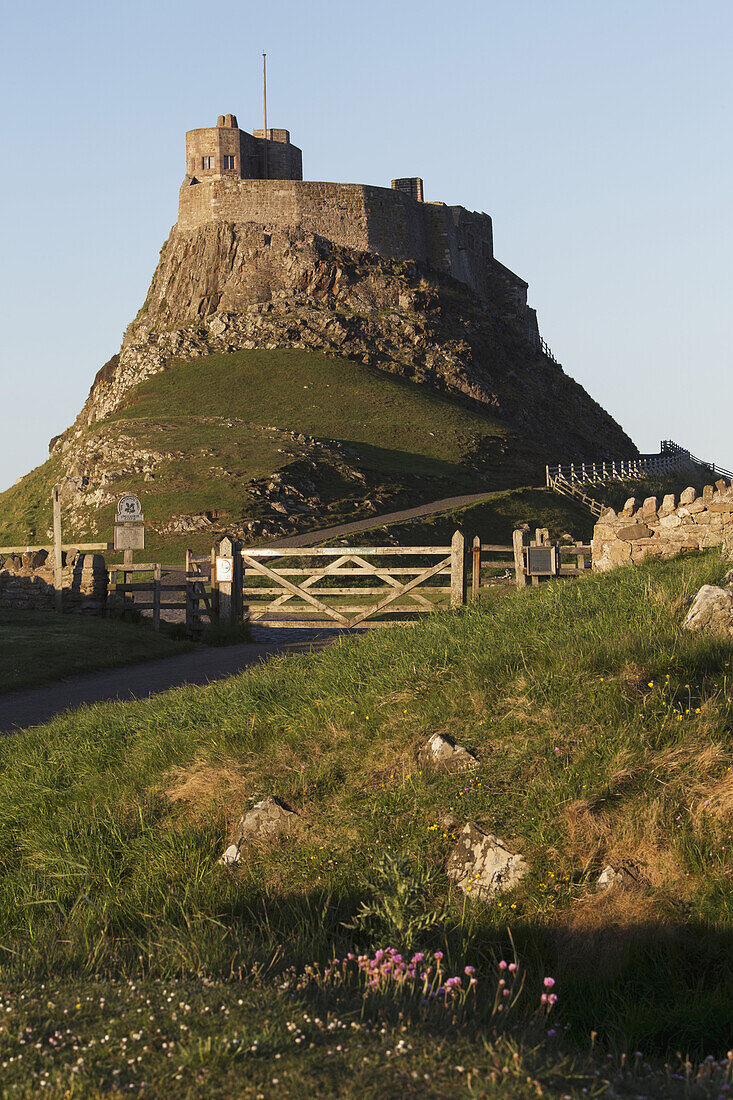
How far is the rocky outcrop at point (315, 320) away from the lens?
95.9 metres

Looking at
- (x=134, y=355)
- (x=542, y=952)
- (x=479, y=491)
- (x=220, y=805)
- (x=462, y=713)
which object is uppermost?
(x=134, y=355)

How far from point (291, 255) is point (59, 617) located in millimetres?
82739

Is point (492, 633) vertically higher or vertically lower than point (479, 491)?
lower

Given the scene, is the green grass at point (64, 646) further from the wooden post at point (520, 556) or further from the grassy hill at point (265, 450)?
the grassy hill at point (265, 450)

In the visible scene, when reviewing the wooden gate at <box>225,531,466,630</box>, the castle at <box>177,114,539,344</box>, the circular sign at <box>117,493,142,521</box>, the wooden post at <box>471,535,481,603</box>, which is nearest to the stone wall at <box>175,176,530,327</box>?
the castle at <box>177,114,539,344</box>

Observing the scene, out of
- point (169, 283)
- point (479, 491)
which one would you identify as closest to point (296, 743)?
point (479, 491)

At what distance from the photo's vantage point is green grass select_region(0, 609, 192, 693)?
1598cm

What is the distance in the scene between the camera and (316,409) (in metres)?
83.6

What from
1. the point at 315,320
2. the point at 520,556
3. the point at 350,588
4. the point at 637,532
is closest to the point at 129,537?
the point at 350,588

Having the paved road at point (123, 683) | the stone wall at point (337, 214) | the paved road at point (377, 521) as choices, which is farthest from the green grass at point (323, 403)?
the paved road at point (123, 683)

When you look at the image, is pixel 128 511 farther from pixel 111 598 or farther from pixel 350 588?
pixel 350 588

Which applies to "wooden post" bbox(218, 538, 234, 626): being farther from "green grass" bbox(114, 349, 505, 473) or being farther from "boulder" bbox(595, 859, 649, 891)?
"green grass" bbox(114, 349, 505, 473)

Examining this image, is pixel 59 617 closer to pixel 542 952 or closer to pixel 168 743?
pixel 168 743

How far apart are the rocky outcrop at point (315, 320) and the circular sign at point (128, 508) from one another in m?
71.4
